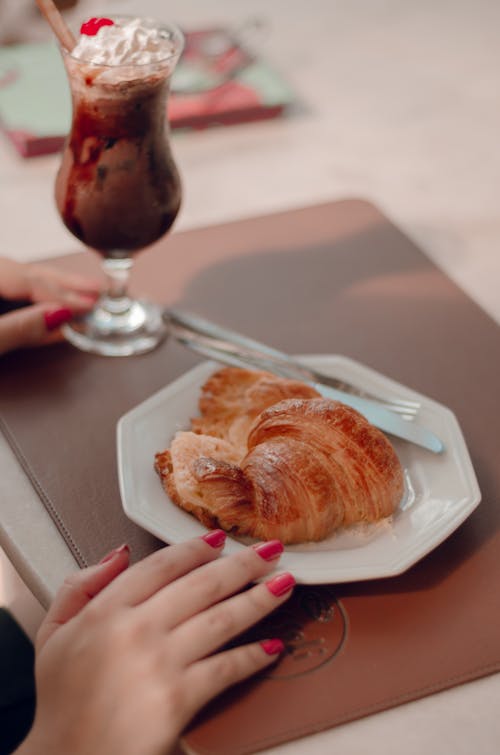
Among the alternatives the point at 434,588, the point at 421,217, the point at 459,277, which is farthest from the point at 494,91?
the point at 434,588

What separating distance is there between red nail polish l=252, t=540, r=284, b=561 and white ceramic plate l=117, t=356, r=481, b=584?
1 centimetres

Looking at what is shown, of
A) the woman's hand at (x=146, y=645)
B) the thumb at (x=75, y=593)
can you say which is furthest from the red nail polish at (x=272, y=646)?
the thumb at (x=75, y=593)

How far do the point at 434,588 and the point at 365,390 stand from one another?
239 mm

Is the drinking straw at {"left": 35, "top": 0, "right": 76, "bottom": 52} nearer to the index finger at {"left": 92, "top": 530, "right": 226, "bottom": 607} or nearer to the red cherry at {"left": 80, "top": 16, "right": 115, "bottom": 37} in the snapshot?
the red cherry at {"left": 80, "top": 16, "right": 115, "bottom": 37}

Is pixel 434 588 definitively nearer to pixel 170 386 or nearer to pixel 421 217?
pixel 170 386

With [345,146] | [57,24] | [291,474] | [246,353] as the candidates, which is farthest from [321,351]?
[345,146]

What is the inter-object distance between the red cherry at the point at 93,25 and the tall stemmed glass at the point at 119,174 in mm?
22

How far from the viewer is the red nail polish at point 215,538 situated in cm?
80

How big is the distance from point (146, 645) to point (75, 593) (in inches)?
3.2

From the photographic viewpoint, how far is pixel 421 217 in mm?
1440

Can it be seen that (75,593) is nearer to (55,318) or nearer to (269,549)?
(269,549)

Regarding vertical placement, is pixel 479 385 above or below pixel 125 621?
below

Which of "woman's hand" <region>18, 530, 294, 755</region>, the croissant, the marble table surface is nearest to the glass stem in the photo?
the marble table surface

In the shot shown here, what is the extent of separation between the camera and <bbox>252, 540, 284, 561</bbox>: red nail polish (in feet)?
2.60
